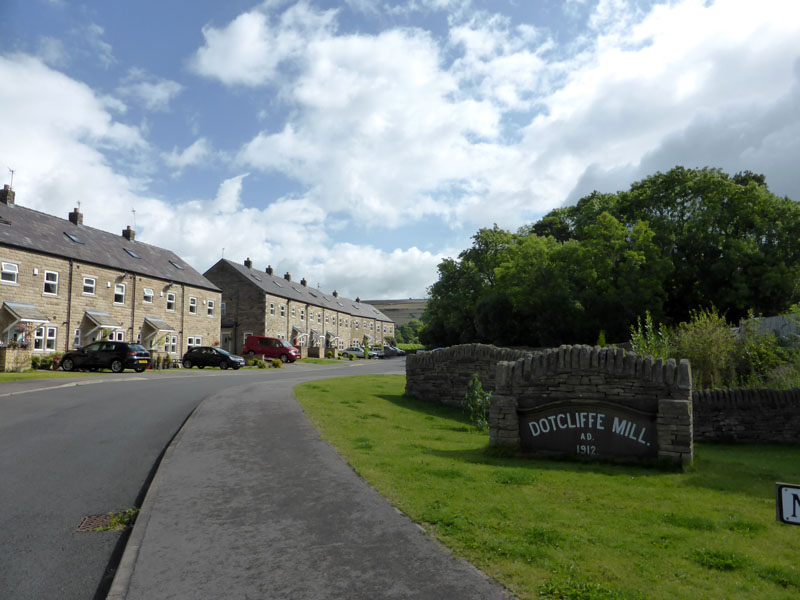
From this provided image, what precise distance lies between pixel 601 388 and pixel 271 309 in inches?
1838

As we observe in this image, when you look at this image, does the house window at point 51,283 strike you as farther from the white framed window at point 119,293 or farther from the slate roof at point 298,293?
the slate roof at point 298,293

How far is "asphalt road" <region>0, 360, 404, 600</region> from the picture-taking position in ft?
14.9

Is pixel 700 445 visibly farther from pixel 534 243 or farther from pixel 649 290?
pixel 534 243

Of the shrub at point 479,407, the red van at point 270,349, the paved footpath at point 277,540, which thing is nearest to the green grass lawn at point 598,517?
the paved footpath at point 277,540

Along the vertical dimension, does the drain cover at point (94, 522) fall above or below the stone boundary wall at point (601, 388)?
below

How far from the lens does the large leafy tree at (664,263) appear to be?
102 ft

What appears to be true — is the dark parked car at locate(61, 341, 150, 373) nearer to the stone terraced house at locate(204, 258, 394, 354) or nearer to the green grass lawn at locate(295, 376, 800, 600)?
the green grass lawn at locate(295, 376, 800, 600)

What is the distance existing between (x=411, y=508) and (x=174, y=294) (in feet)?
124

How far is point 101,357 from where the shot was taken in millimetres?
27656

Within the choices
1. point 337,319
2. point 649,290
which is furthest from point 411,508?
point 337,319

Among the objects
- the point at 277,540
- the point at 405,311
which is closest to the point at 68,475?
the point at 277,540

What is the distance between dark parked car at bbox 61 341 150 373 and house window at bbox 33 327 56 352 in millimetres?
2017

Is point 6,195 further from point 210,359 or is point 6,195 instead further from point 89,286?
point 210,359

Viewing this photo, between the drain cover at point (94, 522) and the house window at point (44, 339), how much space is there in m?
27.1
